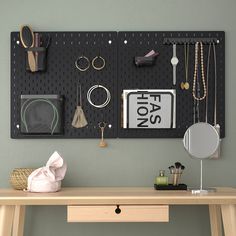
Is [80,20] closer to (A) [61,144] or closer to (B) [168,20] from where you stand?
(B) [168,20]

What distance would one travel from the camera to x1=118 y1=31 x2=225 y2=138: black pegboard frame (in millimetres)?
2764

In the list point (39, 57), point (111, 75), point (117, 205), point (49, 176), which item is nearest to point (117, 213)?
point (117, 205)

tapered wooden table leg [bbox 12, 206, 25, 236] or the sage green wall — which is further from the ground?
the sage green wall

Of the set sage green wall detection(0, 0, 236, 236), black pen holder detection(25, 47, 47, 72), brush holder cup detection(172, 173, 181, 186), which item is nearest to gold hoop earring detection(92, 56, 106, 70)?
sage green wall detection(0, 0, 236, 236)

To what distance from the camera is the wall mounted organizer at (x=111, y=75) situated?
2764 mm

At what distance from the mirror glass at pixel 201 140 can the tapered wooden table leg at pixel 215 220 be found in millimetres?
315

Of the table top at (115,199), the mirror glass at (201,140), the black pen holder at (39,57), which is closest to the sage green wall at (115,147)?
the black pen holder at (39,57)

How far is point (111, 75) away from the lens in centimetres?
277

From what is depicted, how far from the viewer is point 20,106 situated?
2.74m

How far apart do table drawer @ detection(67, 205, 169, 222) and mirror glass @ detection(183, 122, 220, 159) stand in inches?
15.1

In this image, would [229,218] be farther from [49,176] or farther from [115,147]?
[49,176]

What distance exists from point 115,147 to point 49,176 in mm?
472

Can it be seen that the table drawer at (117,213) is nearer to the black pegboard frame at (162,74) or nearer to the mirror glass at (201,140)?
the mirror glass at (201,140)

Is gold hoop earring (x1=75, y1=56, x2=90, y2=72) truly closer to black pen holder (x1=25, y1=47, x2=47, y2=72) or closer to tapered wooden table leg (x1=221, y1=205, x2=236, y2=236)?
black pen holder (x1=25, y1=47, x2=47, y2=72)
